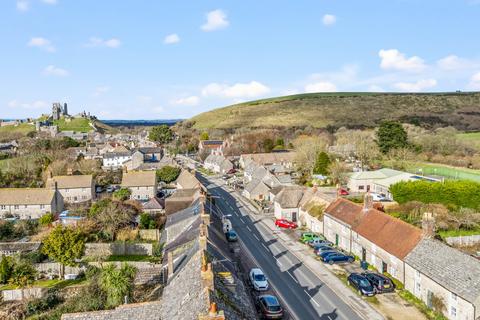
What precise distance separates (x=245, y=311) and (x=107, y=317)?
28.7 ft

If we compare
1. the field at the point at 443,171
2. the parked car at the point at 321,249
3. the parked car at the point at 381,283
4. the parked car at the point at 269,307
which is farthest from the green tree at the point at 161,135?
the parked car at the point at 269,307

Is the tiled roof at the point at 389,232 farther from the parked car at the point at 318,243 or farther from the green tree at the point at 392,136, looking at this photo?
the green tree at the point at 392,136

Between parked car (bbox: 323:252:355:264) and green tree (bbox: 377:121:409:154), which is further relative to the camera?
green tree (bbox: 377:121:409:154)

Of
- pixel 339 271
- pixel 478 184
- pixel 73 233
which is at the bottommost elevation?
pixel 339 271

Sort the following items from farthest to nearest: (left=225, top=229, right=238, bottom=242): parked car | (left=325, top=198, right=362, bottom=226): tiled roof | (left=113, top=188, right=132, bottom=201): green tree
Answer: (left=113, top=188, right=132, bottom=201): green tree → (left=225, top=229, right=238, bottom=242): parked car → (left=325, top=198, right=362, bottom=226): tiled roof

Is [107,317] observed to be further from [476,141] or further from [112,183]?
[476,141]

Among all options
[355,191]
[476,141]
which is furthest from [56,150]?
[476,141]

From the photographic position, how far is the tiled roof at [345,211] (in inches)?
1576

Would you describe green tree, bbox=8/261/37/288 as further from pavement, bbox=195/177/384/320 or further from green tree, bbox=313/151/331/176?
green tree, bbox=313/151/331/176

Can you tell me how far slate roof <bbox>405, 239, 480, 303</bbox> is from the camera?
983 inches

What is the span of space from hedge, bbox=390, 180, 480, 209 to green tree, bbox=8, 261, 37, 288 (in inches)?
1694

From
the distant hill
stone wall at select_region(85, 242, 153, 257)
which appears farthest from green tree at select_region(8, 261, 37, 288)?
the distant hill

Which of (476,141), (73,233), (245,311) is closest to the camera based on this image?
(245,311)

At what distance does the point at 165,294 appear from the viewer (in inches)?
886
